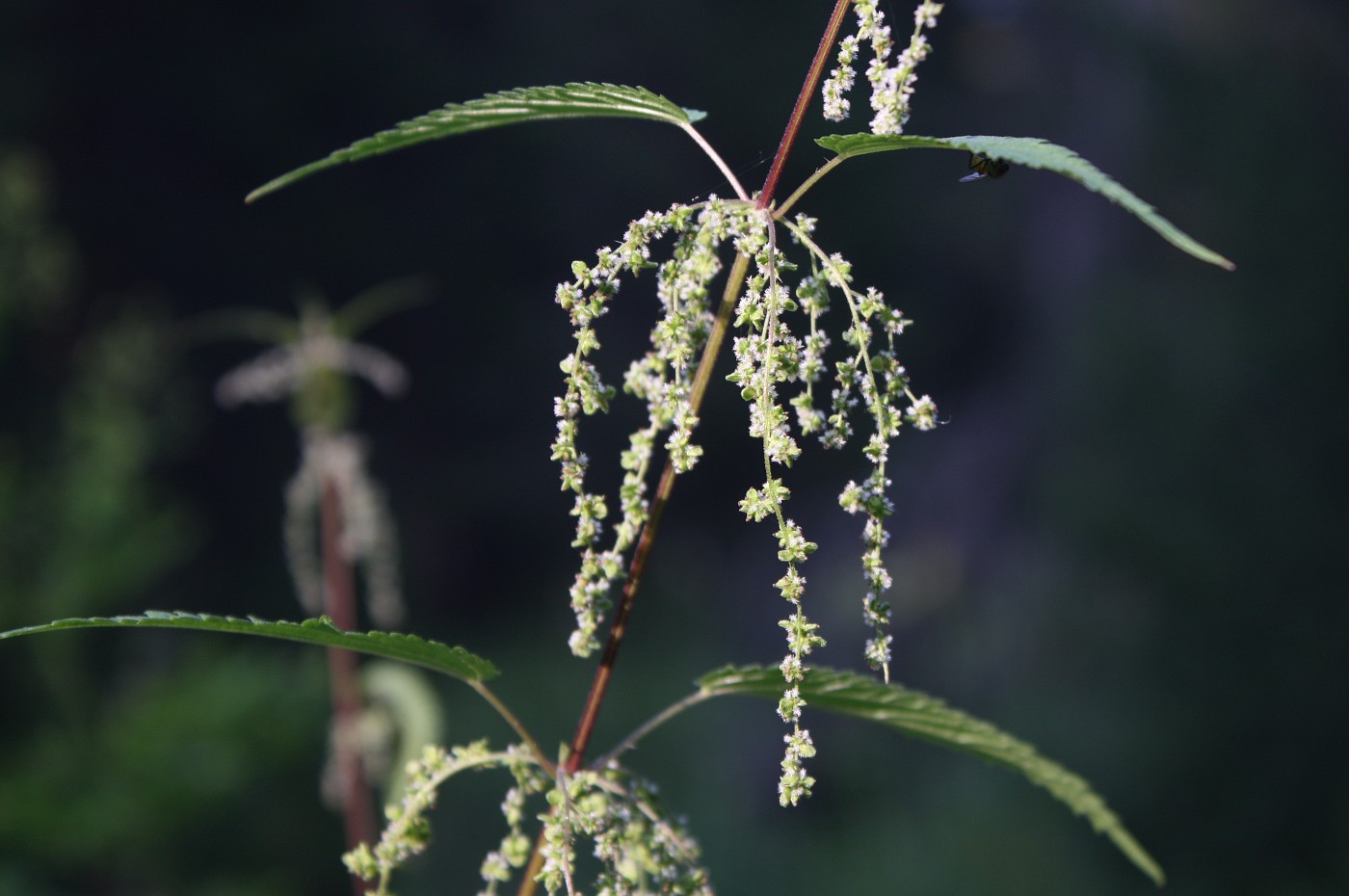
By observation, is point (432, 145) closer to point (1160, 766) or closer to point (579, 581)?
point (1160, 766)

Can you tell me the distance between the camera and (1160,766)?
6.65 metres

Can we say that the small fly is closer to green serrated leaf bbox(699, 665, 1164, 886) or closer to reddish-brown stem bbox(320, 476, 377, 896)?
green serrated leaf bbox(699, 665, 1164, 886)

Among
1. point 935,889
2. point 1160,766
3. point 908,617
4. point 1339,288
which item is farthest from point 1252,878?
point 908,617

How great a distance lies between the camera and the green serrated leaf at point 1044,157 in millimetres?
639

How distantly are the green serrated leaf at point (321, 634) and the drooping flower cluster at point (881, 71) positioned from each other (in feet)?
1.70

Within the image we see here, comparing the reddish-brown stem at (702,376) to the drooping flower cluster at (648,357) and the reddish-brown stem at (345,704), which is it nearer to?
the drooping flower cluster at (648,357)

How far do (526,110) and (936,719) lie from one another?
645 mm

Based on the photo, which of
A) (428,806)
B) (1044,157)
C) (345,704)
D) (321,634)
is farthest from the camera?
(345,704)

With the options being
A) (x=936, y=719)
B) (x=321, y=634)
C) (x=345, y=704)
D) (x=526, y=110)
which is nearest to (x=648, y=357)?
(x=526, y=110)

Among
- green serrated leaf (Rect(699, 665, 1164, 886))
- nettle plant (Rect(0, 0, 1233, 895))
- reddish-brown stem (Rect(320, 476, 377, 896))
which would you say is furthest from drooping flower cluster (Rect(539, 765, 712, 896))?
reddish-brown stem (Rect(320, 476, 377, 896))

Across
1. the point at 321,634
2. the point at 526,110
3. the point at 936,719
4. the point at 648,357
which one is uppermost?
the point at 526,110

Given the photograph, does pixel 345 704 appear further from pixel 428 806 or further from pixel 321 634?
pixel 321 634

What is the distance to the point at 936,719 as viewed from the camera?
3.39 feet

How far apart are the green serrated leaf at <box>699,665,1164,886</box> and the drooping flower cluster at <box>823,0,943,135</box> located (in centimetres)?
47
